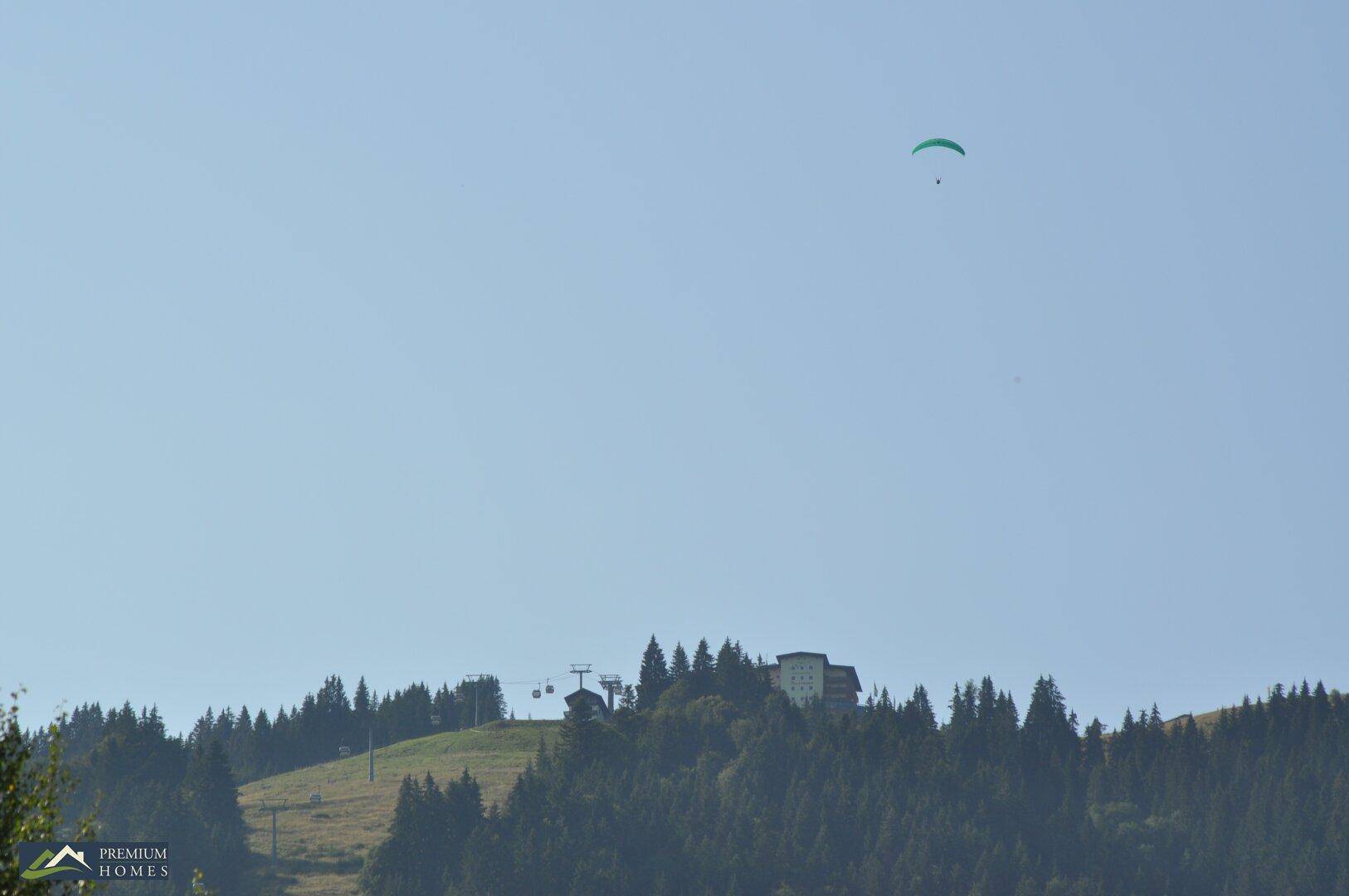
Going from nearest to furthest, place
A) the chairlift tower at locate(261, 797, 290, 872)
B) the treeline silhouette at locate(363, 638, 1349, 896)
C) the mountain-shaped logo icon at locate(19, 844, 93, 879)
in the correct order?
the mountain-shaped logo icon at locate(19, 844, 93, 879)
the chairlift tower at locate(261, 797, 290, 872)
the treeline silhouette at locate(363, 638, 1349, 896)

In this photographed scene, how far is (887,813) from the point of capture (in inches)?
6875

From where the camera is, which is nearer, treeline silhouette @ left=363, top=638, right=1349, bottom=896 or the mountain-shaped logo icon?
the mountain-shaped logo icon

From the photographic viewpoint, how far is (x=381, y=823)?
168875 mm

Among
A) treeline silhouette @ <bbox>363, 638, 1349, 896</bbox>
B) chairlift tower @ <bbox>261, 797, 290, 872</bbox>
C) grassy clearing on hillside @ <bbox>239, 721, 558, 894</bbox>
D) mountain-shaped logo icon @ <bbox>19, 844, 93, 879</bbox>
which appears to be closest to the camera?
mountain-shaped logo icon @ <bbox>19, 844, 93, 879</bbox>

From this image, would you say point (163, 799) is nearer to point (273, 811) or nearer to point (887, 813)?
point (273, 811)

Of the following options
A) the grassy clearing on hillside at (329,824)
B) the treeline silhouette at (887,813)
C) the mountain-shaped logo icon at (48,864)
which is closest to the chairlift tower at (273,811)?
the grassy clearing on hillside at (329,824)

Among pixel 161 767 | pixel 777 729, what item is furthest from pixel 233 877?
pixel 777 729

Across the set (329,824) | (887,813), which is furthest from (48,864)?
(887,813)

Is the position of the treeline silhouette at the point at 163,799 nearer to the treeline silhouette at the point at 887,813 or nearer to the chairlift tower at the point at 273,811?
the chairlift tower at the point at 273,811

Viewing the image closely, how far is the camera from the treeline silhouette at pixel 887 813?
156375 mm

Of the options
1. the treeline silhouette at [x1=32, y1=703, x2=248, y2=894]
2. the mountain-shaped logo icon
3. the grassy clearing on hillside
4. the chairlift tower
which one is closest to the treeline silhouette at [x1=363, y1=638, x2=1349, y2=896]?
the grassy clearing on hillside

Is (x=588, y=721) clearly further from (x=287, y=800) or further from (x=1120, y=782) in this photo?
(x=1120, y=782)

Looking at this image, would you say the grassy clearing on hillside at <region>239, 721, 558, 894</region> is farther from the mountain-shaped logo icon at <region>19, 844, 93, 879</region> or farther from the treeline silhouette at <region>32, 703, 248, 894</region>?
the mountain-shaped logo icon at <region>19, 844, 93, 879</region>

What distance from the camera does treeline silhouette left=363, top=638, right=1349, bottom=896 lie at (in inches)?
6156
